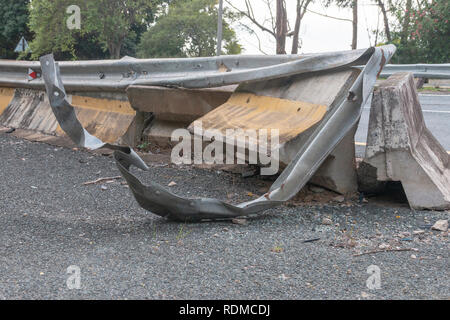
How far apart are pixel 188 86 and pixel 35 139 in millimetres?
2280

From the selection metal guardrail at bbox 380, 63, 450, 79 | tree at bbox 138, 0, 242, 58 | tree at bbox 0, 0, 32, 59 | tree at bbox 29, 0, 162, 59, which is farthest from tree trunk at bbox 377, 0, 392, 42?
tree at bbox 0, 0, 32, 59

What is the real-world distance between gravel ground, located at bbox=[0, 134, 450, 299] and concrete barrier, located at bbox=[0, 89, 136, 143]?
1.38 m

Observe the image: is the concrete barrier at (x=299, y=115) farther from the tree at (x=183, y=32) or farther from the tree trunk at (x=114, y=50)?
the tree at (x=183, y=32)

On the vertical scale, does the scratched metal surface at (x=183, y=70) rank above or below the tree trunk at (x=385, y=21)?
below

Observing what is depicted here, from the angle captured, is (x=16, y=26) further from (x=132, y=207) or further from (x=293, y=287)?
(x=293, y=287)

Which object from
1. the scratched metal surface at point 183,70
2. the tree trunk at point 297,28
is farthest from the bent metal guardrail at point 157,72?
the tree trunk at point 297,28

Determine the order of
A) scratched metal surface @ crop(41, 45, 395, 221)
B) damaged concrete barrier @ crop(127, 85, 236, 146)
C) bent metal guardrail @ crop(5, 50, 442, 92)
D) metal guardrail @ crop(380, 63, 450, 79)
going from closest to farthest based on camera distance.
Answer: scratched metal surface @ crop(41, 45, 395, 221) → bent metal guardrail @ crop(5, 50, 442, 92) → damaged concrete barrier @ crop(127, 85, 236, 146) → metal guardrail @ crop(380, 63, 450, 79)

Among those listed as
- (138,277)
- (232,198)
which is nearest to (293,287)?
(138,277)

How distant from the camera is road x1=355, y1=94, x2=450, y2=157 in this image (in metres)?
6.94

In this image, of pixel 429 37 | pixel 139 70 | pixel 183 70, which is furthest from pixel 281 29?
pixel 183 70

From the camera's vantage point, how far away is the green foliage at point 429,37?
18.4 metres

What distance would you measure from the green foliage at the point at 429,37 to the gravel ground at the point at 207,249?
1630cm

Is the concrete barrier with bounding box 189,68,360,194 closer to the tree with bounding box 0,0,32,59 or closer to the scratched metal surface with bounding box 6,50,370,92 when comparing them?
the scratched metal surface with bounding box 6,50,370,92

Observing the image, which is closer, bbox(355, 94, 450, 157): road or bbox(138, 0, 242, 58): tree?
bbox(355, 94, 450, 157): road
